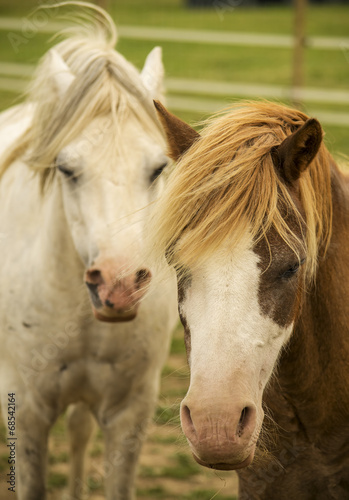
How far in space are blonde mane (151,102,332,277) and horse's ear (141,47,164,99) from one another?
3.37ft

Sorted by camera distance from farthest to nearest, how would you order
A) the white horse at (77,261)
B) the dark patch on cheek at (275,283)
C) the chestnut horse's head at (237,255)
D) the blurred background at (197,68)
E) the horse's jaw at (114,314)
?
the blurred background at (197,68) < the white horse at (77,261) < the horse's jaw at (114,314) < the dark patch on cheek at (275,283) < the chestnut horse's head at (237,255)

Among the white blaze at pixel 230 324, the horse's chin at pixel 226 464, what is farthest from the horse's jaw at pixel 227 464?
the white blaze at pixel 230 324

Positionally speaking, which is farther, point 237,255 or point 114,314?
point 114,314

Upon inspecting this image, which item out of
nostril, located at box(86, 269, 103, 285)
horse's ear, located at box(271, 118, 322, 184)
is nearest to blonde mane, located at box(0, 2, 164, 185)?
nostril, located at box(86, 269, 103, 285)

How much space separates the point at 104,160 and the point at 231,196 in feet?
3.15

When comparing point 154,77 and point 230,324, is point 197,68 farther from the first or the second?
point 230,324

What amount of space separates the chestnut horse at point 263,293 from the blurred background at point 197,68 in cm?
33

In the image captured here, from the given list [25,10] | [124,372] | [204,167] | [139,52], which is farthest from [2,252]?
[25,10]

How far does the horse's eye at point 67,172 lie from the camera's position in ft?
8.64

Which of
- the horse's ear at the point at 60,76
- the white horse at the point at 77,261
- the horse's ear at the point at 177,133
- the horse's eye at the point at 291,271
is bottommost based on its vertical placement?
the white horse at the point at 77,261

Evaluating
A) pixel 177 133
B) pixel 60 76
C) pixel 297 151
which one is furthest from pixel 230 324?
pixel 60 76

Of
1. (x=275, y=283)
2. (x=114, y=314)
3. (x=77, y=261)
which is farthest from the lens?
(x=77, y=261)

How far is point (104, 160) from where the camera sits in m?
2.60

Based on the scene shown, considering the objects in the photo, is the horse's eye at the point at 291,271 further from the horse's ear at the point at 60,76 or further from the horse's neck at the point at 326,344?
the horse's ear at the point at 60,76
